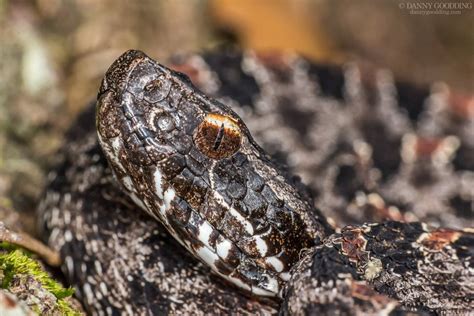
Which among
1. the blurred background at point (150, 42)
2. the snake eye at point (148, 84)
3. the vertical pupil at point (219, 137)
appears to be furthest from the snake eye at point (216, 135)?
the blurred background at point (150, 42)

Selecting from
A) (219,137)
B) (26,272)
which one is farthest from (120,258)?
(219,137)

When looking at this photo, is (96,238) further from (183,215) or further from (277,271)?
(277,271)

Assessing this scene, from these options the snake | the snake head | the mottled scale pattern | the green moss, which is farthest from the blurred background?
the snake head

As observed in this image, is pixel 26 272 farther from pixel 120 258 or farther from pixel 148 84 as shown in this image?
pixel 148 84

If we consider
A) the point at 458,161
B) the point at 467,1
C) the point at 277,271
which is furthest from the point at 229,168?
the point at 467,1

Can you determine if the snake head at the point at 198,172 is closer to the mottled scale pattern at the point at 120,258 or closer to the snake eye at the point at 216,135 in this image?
the snake eye at the point at 216,135
